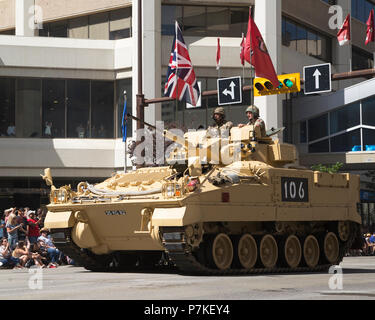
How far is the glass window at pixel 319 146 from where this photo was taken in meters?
44.3

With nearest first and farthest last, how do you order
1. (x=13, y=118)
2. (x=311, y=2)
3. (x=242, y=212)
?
(x=242, y=212)
(x=13, y=118)
(x=311, y=2)

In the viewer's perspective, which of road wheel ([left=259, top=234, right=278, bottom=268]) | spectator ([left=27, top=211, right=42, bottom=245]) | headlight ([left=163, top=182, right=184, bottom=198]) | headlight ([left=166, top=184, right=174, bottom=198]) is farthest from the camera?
spectator ([left=27, top=211, right=42, bottom=245])

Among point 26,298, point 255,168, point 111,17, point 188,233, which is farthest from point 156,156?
point 111,17

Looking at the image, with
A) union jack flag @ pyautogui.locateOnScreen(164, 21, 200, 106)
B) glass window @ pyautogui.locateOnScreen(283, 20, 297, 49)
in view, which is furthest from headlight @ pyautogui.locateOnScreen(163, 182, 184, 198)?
glass window @ pyautogui.locateOnScreen(283, 20, 297, 49)

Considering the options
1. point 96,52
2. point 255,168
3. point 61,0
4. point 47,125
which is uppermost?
point 61,0

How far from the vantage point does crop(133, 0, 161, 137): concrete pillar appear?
4047cm

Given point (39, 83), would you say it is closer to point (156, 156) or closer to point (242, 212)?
point (156, 156)

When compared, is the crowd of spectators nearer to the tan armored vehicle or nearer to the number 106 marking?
the tan armored vehicle

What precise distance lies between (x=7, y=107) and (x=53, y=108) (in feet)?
7.03

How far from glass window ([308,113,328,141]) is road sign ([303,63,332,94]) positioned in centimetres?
1340

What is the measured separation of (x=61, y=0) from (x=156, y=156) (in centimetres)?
2458

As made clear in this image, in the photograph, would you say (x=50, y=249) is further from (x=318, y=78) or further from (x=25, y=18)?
(x=25, y=18)

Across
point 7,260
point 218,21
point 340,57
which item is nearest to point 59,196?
point 7,260

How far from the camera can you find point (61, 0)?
45688mm
